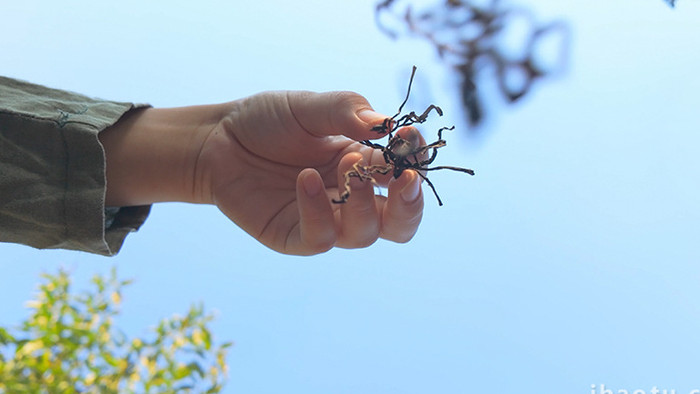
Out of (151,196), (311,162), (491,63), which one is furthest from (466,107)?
(151,196)

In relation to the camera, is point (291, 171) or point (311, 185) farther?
point (291, 171)

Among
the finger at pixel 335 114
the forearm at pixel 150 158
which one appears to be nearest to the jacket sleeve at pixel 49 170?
the forearm at pixel 150 158

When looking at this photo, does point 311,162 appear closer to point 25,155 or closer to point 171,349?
point 25,155

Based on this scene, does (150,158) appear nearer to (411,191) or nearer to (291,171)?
(291,171)

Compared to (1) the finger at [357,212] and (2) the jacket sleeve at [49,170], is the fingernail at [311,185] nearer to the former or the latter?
(1) the finger at [357,212]

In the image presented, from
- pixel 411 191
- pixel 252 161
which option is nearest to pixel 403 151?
pixel 411 191

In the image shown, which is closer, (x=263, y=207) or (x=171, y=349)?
(x=263, y=207)
